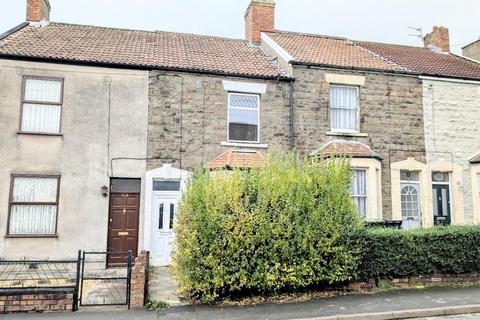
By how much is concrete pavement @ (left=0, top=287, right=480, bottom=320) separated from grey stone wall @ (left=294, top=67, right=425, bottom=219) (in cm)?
606

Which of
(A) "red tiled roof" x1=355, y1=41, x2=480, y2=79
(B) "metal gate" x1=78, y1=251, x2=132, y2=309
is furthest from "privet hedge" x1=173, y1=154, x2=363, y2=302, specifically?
(A) "red tiled roof" x1=355, y1=41, x2=480, y2=79

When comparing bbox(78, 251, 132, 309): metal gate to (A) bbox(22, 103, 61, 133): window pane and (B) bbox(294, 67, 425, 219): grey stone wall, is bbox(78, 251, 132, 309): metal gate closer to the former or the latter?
(A) bbox(22, 103, 61, 133): window pane

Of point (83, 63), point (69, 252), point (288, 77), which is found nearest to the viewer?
point (69, 252)

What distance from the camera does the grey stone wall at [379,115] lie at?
14.8 meters

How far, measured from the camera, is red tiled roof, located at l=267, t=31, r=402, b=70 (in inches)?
612

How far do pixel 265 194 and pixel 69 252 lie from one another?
694 cm

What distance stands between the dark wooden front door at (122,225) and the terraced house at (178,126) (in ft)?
0.14

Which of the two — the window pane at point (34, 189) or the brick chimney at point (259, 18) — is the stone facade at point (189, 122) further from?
the brick chimney at point (259, 18)

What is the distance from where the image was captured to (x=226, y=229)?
344 inches

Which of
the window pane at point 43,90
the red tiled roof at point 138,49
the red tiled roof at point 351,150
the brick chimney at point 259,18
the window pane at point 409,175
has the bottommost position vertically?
the window pane at point 409,175

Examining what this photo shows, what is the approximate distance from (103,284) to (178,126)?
18.2 ft

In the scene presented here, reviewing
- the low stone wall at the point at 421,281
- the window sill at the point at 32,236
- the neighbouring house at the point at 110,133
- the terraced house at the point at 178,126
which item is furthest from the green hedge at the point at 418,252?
the window sill at the point at 32,236

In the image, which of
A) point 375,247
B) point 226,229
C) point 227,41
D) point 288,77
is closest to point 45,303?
point 226,229

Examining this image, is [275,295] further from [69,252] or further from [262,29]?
[262,29]
